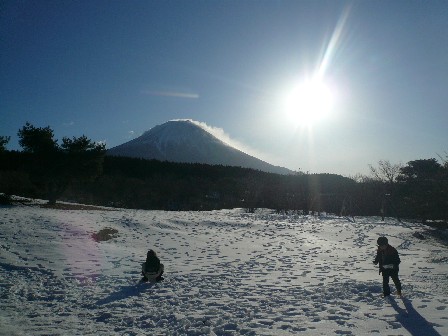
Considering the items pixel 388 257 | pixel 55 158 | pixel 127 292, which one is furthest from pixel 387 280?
pixel 55 158

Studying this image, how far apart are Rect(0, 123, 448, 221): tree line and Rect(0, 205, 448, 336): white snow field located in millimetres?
11954

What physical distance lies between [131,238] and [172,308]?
12092mm

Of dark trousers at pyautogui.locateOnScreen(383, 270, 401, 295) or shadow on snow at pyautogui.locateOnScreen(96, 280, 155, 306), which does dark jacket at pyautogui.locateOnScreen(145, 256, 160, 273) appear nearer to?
shadow on snow at pyautogui.locateOnScreen(96, 280, 155, 306)

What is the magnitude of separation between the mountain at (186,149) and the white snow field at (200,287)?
119 meters

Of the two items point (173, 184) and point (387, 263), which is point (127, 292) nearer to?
point (387, 263)

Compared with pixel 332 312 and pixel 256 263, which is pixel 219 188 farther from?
pixel 332 312

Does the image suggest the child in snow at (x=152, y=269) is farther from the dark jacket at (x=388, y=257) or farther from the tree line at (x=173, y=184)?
the tree line at (x=173, y=184)

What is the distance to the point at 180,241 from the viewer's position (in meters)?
20.1

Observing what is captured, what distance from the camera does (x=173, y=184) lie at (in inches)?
2501

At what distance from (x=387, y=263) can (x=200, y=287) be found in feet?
17.8

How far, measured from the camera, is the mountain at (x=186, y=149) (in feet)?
479

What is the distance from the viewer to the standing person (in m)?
8.93

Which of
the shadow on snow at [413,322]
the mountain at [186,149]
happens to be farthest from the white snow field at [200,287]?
the mountain at [186,149]

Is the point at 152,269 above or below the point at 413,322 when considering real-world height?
below
